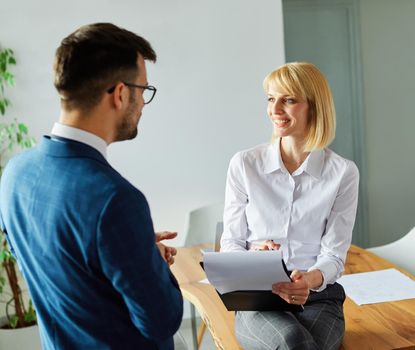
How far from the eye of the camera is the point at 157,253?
133cm

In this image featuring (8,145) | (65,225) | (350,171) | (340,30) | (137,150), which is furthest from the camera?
(340,30)

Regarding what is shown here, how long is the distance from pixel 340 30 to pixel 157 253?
371 cm


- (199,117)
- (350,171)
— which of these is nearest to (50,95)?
(199,117)

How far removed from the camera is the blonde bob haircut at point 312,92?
2215 mm

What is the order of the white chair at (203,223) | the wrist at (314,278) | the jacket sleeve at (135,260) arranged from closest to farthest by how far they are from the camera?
the jacket sleeve at (135,260) < the wrist at (314,278) < the white chair at (203,223)

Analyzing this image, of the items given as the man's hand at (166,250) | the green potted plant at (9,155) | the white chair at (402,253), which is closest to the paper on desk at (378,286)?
the white chair at (402,253)

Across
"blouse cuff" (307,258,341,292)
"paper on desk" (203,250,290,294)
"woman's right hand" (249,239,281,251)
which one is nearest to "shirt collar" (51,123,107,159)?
"paper on desk" (203,250,290,294)

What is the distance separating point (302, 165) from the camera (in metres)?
2.25

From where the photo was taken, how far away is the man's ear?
4.43ft

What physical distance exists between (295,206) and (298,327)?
1.67 feet

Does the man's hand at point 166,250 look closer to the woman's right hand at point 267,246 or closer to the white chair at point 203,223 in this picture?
the woman's right hand at point 267,246

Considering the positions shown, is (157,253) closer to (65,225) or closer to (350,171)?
(65,225)

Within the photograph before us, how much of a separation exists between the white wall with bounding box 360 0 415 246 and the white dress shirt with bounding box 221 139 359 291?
2677 millimetres

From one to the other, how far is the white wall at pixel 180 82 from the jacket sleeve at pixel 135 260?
95.3 inches
